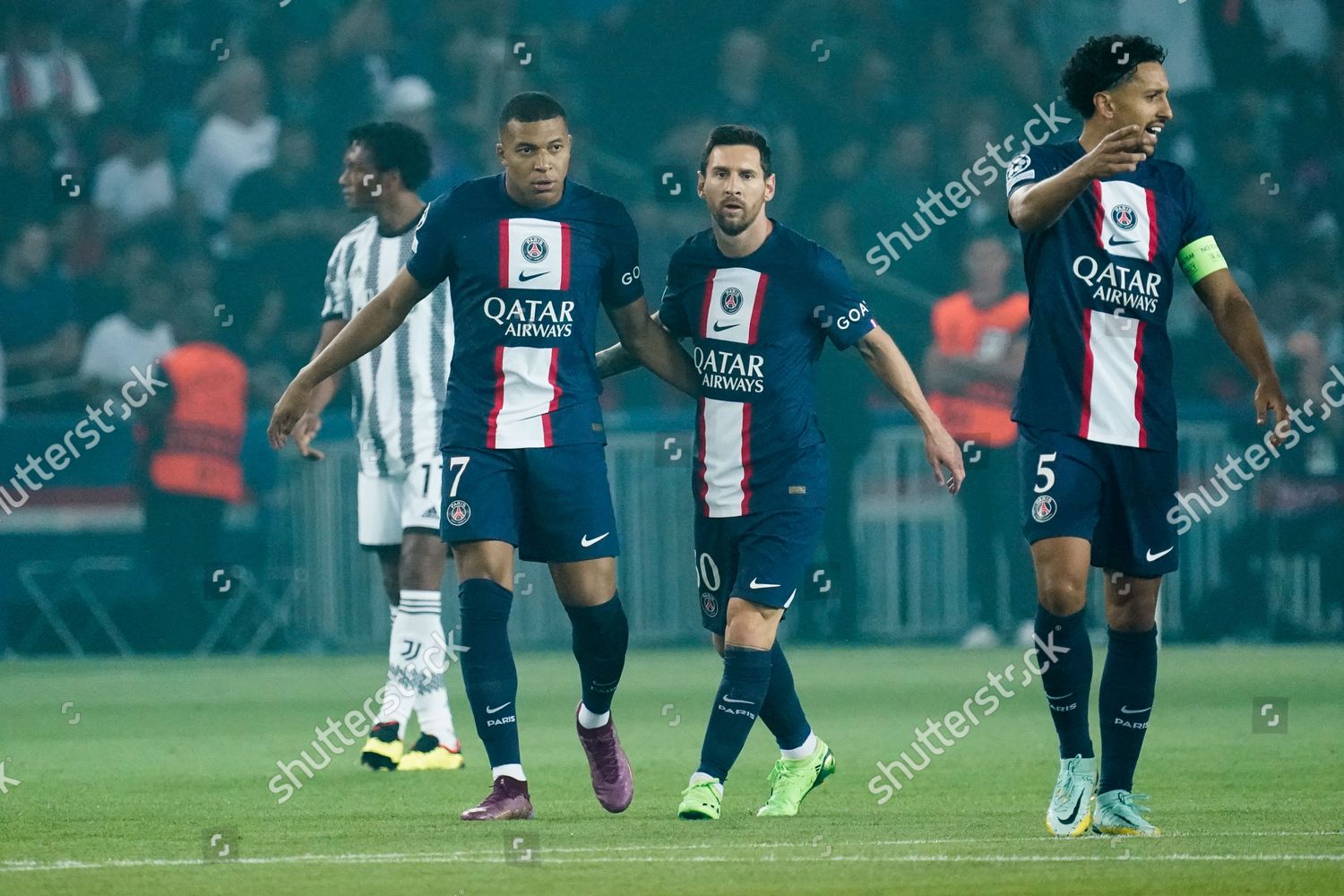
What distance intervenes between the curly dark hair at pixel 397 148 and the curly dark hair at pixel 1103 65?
3.20 metres

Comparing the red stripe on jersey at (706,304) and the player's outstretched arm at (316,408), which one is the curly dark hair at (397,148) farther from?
the red stripe on jersey at (706,304)

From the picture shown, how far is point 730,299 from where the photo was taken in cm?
680

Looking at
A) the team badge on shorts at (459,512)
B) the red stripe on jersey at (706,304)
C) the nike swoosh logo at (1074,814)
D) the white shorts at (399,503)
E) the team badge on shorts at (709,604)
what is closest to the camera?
the nike swoosh logo at (1074,814)

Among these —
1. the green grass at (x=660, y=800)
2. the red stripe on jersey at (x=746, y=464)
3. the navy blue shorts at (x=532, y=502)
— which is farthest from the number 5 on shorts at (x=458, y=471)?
the green grass at (x=660, y=800)

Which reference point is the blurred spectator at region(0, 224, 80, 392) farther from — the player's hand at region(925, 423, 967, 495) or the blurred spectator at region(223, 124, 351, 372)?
the player's hand at region(925, 423, 967, 495)

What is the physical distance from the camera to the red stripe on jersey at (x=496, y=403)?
6.66 m

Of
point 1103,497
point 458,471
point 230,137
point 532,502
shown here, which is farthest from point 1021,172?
point 230,137

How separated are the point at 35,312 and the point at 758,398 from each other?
8921 millimetres

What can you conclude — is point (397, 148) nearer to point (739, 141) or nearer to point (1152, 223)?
point (739, 141)

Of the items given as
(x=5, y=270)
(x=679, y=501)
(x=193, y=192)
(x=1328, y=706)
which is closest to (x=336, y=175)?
(x=193, y=192)

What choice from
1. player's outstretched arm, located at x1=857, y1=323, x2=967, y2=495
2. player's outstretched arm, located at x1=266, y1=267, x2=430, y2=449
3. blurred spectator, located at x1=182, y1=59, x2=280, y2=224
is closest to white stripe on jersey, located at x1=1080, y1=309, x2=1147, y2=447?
player's outstretched arm, located at x1=857, y1=323, x2=967, y2=495

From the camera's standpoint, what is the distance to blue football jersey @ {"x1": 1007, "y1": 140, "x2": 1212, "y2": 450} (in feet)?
20.1

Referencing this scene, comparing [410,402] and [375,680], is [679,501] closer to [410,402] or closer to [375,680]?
[375,680]

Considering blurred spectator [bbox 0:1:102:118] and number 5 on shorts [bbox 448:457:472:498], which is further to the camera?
blurred spectator [bbox 0:1:102:118]
